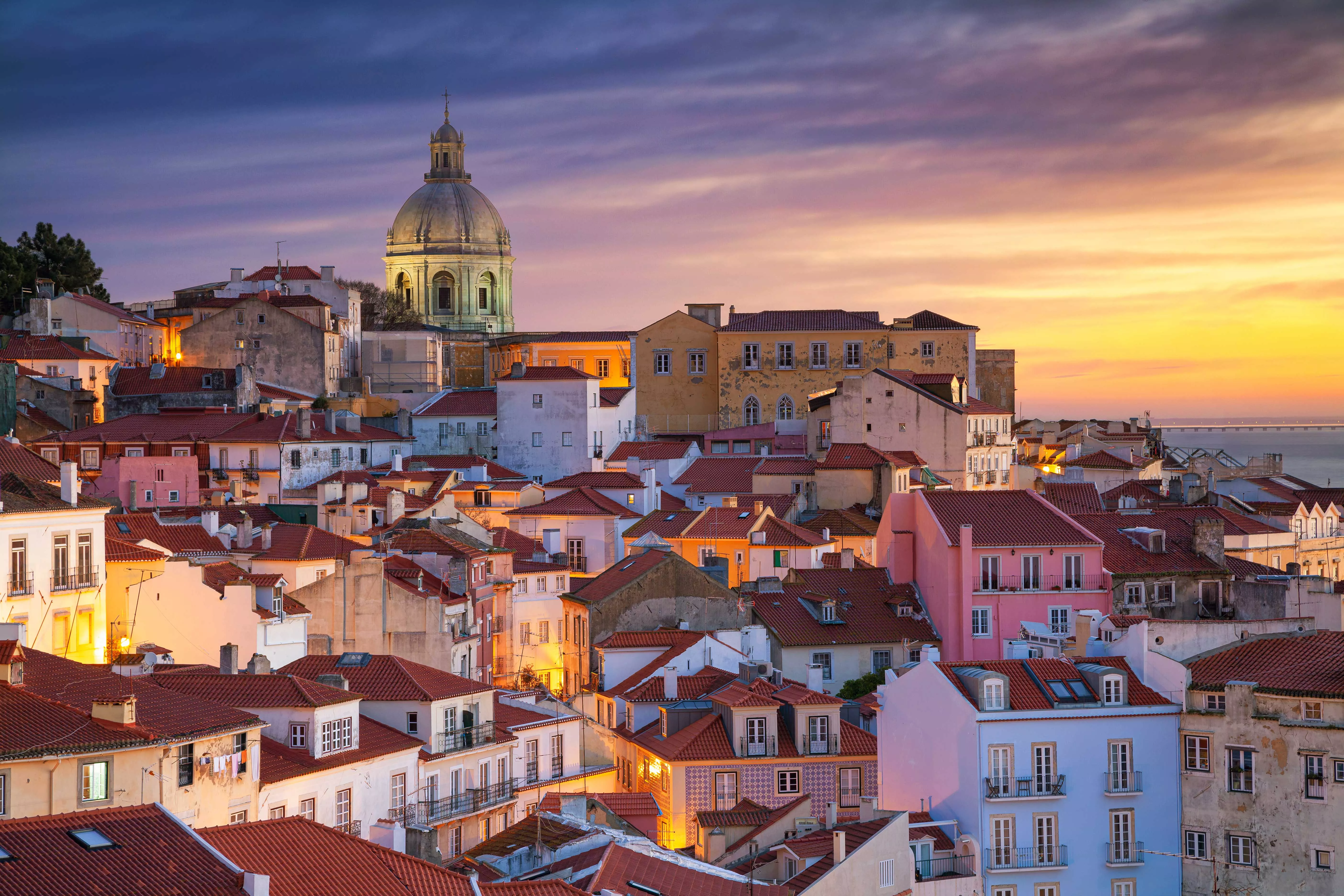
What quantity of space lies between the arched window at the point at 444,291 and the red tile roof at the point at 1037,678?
76.4 metres

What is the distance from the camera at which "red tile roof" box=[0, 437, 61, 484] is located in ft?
138

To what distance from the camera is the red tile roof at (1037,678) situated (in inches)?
1521

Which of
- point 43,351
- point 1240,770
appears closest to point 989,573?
point 1240,770

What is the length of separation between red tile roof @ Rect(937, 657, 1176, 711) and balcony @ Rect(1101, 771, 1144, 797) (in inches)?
57.9

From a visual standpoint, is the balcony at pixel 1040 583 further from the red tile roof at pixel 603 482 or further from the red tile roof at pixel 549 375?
the red tile roof at pixel 549 375

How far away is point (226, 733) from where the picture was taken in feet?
104

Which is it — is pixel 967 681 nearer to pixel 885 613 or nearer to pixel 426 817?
pixel 426 817

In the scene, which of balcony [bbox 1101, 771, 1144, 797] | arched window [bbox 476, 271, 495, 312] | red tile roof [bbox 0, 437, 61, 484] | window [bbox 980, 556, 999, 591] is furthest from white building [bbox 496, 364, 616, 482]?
balcony [bbox 1101, 771, 1144, 797]

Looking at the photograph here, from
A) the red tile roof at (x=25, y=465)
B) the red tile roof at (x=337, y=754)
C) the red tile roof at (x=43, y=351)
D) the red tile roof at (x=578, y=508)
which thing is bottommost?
the red tile roof at (x=337, y=754)

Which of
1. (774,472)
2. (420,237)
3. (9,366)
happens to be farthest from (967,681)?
(420,237)

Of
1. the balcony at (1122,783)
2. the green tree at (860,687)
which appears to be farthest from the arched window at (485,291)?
the balcony at (1122,783)

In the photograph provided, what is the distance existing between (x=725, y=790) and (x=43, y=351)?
45.7 m

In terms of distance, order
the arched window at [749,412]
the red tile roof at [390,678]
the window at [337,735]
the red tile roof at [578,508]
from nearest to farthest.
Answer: the window at [337,735], the red tile roof at [390,678], the red tile roof at [578,508], the arched window at [749,412]

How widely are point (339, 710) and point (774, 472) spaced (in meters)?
38.0
